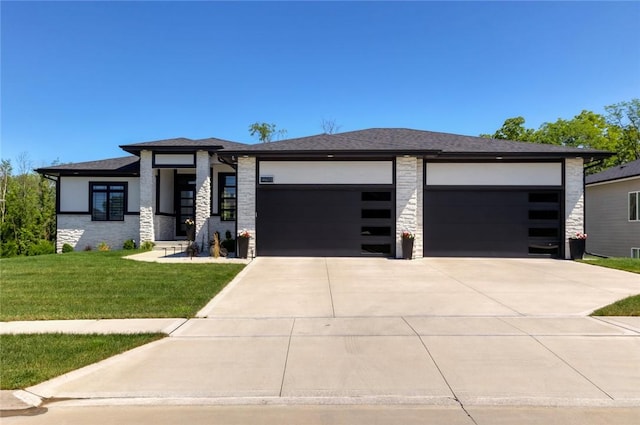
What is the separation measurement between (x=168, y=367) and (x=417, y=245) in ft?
38.5

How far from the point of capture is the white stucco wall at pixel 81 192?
1936 cm

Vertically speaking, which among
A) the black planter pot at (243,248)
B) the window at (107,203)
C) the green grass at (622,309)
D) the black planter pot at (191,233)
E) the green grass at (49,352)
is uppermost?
the window at (107,203)

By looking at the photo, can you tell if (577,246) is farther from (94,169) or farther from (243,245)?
(94,169)

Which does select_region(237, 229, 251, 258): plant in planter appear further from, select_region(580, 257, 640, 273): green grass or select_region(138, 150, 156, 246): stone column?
select_region(580, 257, 640, 273): green grass

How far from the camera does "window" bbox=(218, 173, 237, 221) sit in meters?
19.4

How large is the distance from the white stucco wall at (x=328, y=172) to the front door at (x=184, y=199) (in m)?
7.33

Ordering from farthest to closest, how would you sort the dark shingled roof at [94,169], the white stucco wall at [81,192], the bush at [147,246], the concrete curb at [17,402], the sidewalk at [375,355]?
the white stucco wall at [81,192] → the dark shingled roof at [94,169] → the bush at [147,246] → the sidewalk at [375,355] → the concrete curb at [17,402]

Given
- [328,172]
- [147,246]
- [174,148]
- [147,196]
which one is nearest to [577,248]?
[328,172]

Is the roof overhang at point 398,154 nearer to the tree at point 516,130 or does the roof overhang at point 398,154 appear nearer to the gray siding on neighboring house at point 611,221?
the gray siding on neighboring house at point 611,221

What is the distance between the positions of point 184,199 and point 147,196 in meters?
2.94

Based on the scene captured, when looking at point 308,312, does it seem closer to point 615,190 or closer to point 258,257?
point 258,257

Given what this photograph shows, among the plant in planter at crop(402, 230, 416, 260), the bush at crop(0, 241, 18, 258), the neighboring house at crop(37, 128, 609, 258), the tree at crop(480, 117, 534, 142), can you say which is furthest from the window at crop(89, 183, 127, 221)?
the tree at crop(480, 117, 534, 142)

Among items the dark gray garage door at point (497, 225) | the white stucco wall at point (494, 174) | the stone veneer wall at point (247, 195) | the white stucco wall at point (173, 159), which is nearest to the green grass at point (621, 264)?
the dark gray garage door at point (497, 225)

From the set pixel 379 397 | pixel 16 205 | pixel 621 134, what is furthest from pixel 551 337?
pixel 621 134
